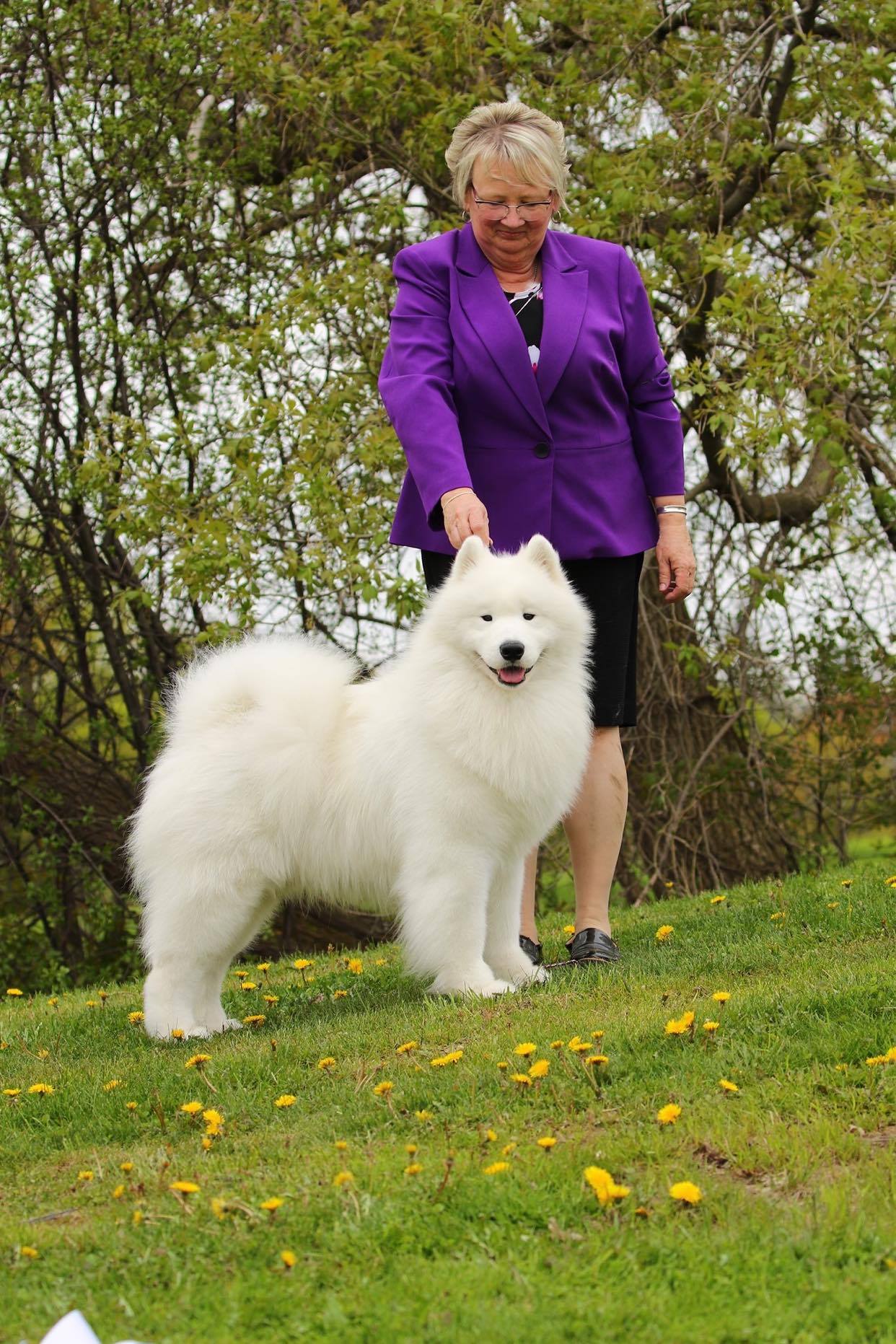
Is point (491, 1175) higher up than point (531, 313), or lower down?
lower down

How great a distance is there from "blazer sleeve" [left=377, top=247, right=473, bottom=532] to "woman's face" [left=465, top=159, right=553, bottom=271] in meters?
0.20

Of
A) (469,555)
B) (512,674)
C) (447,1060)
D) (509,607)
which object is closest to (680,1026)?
(447,1060)

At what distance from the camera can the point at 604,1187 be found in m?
2.29

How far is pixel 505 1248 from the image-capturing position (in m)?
2.21

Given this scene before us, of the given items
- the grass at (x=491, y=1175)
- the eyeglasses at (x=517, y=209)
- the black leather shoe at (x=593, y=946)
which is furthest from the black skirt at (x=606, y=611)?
the eyeglasses at (x=517, y=209)

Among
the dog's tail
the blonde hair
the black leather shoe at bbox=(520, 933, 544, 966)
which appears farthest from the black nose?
the blonde hair

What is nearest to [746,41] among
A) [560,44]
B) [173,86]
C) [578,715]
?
[560,44]

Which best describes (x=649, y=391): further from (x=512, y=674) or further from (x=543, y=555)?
(x=512, y=674)

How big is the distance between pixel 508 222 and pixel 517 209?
0.15 ft

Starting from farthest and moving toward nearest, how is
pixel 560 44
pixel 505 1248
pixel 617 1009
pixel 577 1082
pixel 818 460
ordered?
pixel 818 460 → pixel 560 44 → pixel 617 1009 → pixel 577 1082 → pixel 505 1248

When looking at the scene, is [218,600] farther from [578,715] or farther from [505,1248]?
[505,1248]

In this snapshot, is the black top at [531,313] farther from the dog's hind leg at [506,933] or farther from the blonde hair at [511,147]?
the dog's hind leg at [506,933]

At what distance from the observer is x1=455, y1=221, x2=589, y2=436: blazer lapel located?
4121mm

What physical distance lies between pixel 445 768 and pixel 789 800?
197 inches
